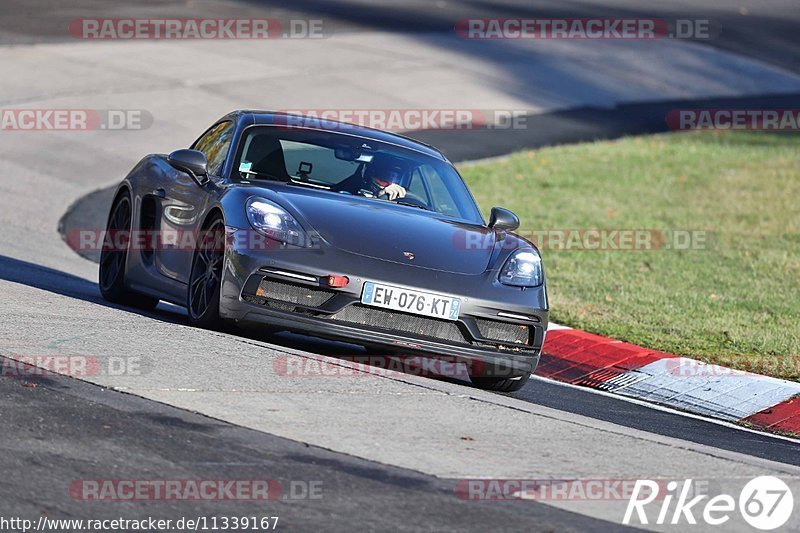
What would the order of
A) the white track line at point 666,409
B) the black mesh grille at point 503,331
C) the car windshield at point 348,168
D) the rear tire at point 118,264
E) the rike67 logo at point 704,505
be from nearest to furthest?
the rike67 logo at point 704,505, the black mesh grille at point 503,331, the white track line at point 666,409, the car windshield at point 348,168, the rear tire at point 118,264

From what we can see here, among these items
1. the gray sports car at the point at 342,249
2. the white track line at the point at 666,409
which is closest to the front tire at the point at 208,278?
the gray sports car at the point at 342,249

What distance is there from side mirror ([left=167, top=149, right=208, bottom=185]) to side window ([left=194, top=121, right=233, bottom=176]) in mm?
206

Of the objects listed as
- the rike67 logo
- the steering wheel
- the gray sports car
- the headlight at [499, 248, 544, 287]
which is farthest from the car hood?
the rike67 logo

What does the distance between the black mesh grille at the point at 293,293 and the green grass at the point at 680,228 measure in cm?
347

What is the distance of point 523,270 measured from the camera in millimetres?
8203

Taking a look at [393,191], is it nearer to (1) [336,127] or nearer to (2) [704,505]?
(1) [336,127]

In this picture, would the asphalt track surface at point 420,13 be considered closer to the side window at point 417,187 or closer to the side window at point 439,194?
the side window at point 439,194

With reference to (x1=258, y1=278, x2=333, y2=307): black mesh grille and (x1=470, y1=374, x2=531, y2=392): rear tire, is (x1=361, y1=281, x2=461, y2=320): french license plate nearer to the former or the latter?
(x1=258, y1=278, x2=333, y2=307): black mesh grille

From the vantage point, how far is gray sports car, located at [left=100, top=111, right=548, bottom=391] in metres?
7.63

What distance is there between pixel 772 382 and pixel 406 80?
15781mm

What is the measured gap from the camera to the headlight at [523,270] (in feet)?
26.5

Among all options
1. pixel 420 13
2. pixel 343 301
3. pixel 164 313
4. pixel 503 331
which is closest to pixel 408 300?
pixel 343 301

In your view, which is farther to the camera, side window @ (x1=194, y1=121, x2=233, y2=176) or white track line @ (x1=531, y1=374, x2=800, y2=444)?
side window @ (x1=194, y1=121, x2=233, y2=176)

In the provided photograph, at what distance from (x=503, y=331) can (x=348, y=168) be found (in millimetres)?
1569
